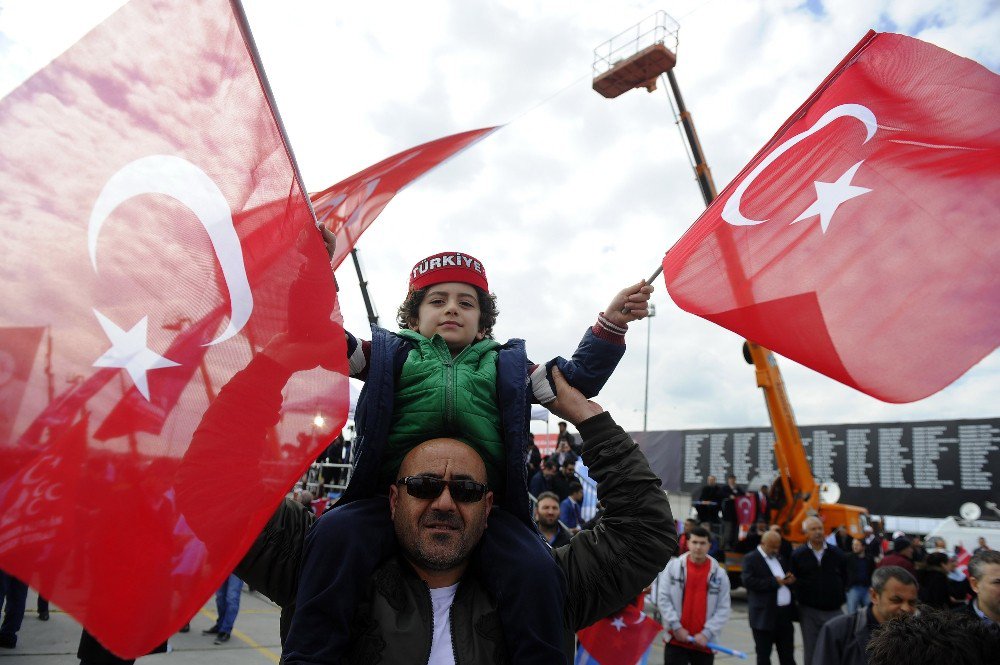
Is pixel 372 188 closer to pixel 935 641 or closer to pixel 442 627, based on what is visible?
pixel 442 627

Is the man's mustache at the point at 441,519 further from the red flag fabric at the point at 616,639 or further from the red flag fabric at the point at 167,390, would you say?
the red flag fabric at the point at 616,639

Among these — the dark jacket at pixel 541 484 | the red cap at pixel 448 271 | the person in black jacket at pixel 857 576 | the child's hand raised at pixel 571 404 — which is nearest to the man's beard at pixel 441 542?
the child's hand raised at pixel 571 404

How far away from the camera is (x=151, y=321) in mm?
1924

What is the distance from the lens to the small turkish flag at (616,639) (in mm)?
5992

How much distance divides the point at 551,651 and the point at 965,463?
753 inches

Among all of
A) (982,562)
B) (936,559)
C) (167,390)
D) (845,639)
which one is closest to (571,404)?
(167,390)

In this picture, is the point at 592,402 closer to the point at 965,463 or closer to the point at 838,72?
the point at 838,72

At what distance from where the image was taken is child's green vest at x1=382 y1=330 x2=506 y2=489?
2178 mm

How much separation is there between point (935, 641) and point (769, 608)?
222 inches

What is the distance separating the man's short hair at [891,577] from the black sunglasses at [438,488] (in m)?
3.67

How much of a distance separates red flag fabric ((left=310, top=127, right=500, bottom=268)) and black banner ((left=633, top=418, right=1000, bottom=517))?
1423 cm

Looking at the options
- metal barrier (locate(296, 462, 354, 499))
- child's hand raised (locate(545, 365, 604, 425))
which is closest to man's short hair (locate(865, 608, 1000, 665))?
child's hand raised (locate(545, 365, 604, 425))

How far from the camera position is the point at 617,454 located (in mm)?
2230

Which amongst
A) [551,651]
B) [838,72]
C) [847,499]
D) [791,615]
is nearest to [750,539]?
[791,615]
